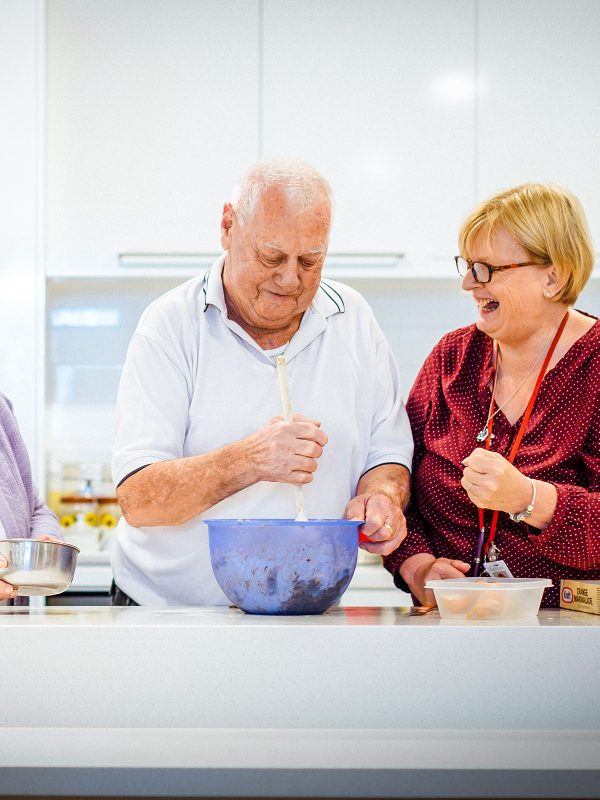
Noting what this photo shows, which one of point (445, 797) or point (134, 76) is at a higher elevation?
point (134, 76)

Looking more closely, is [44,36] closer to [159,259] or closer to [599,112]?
[159,259]

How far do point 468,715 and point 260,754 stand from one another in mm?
249

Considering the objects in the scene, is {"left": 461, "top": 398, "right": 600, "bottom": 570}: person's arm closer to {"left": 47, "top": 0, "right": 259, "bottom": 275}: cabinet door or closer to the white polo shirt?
the white polo shirt

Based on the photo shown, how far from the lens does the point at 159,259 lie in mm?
3248

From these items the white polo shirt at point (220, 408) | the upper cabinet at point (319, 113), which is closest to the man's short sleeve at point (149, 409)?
the white polo shirt at point (220, 408)

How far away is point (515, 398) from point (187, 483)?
63 centimetres

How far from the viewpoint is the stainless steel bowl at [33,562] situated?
4.56 feet

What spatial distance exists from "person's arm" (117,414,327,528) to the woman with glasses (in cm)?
31

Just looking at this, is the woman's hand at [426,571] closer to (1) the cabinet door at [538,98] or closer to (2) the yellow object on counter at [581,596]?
(2) the yellow object on counter at [581,596]

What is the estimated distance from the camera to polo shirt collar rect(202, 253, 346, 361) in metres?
1.76

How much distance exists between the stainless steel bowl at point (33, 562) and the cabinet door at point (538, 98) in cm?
231

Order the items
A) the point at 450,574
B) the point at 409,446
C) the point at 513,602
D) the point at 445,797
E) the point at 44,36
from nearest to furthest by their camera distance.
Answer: the point at 445,797 → the point at 513,602 → the point at 450,574 → the point at 409,446 → the point at 44,36

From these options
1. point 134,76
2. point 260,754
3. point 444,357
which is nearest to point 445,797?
point 260,754

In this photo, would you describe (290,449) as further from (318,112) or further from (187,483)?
(318,112)
